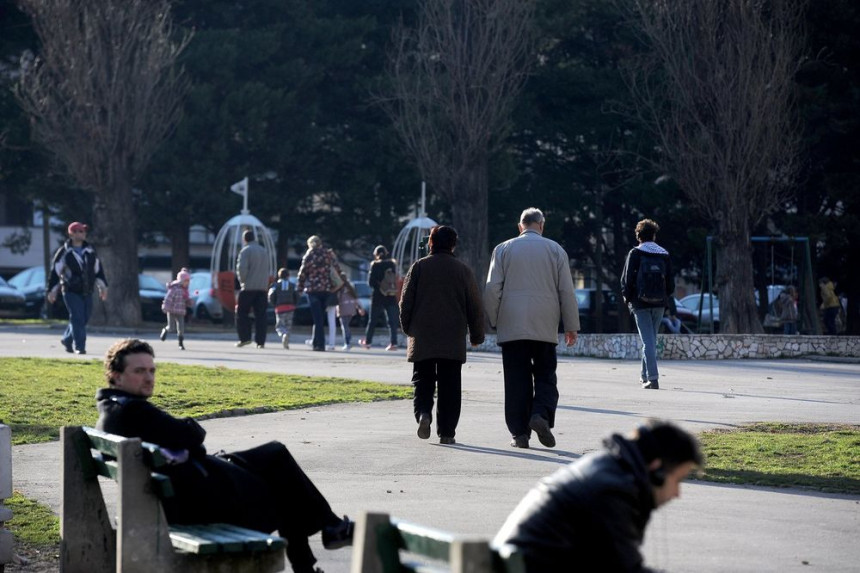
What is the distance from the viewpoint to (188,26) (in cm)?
4512

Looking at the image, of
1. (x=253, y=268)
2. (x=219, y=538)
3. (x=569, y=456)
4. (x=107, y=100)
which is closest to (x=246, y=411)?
(x=569, y=456)

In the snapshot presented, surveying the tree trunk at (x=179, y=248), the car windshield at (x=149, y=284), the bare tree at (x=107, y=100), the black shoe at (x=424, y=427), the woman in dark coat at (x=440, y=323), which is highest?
the bare tree at (x=107, y=100)

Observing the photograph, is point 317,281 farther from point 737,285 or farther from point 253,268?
point 737,285

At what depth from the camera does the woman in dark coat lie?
474 inches

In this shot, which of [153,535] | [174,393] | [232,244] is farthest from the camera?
[232,244]

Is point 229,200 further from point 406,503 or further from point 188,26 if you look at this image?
point 406,503

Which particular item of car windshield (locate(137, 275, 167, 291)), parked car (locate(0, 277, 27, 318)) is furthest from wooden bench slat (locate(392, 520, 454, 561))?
parked car (locate(0, 277, 27, 318))

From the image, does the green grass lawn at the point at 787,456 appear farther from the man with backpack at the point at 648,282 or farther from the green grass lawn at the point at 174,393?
the green grass lawn at the point at 174,393

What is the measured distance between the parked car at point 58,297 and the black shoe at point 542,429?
33620 millimetres

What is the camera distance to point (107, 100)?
36.8 m

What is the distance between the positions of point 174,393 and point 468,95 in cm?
2199

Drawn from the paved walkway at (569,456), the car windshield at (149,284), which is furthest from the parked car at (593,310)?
the paved walkway at (569,456)

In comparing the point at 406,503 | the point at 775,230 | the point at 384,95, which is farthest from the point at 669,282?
the point at 384,95

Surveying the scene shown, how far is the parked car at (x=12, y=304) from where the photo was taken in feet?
158
